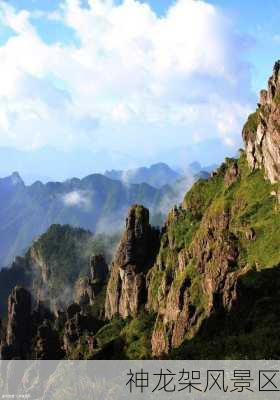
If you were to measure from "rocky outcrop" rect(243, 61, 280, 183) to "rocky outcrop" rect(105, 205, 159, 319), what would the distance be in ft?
91.9

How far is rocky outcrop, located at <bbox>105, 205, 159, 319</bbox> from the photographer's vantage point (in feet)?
442

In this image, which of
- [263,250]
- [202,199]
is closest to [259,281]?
[263,250]

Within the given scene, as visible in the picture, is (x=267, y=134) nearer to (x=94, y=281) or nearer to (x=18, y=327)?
(x=18, y=327)

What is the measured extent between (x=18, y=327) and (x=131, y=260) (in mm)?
30611

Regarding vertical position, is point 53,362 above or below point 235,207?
below

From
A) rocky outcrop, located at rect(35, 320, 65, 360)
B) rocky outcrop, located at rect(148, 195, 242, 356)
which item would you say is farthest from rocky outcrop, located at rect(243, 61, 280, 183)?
rocky outcrop, located at rect(35, 320, 65, 360)

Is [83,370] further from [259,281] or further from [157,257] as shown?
[157,257]

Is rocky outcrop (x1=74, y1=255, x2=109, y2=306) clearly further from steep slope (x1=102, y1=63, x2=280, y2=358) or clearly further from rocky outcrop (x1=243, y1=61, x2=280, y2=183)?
rocky outcrop (x1=243, y1=61, x2=280, y2=183)

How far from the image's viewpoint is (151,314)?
4793 inches

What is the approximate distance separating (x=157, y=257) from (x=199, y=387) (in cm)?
8613

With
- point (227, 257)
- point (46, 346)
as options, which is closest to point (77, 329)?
point (46, 346)

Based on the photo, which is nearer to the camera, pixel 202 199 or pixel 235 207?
pixel 235 207

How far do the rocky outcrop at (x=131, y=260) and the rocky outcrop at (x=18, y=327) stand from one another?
62.8 ft

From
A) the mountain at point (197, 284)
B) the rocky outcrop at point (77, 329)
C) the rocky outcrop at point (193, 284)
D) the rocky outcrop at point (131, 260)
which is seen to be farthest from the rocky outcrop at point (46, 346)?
the rocky outcrop at point (193, 284)
